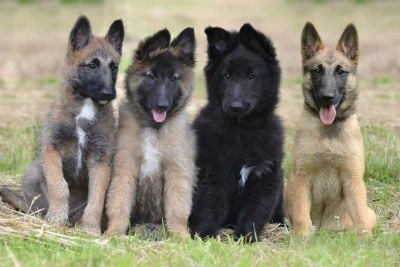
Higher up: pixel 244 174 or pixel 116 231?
pixel 244 174

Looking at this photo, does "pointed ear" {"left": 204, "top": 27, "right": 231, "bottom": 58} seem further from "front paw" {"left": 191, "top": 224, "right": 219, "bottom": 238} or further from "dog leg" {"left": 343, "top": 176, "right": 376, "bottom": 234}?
"dog leg" {"left": 343, "top": 176, "right": 376, "bottom": 234}

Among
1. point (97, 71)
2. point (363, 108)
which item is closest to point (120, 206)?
point (97, 71)

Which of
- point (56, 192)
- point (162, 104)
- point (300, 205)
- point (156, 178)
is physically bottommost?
point (300, 205)

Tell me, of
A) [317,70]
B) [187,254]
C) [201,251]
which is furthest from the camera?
[317,70]

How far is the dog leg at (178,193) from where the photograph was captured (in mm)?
7398

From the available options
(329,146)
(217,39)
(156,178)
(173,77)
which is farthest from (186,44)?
(329,146)

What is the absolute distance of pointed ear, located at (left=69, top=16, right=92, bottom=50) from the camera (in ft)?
25.1

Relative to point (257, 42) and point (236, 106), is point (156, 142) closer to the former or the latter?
point (236, 106)

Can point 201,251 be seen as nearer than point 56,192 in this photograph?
Yes

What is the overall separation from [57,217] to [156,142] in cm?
118

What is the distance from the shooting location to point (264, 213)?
764cm

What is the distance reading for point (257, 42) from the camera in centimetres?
775

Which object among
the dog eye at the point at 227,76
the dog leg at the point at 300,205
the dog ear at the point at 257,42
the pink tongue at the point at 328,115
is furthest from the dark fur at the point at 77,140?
the pink tongue at the point at 328,115

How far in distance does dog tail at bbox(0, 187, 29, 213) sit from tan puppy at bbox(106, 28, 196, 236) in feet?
3.16
